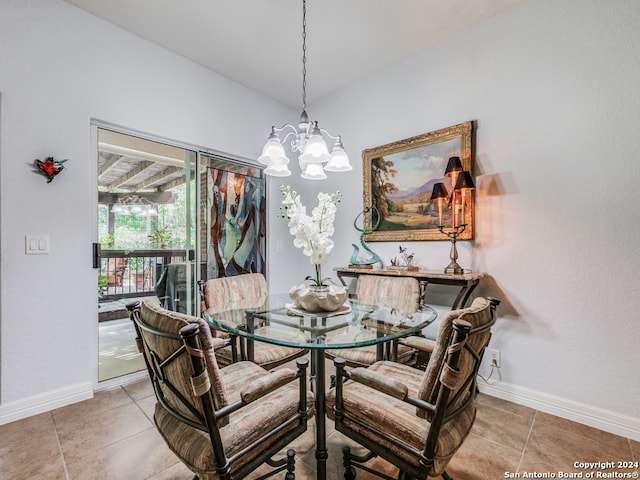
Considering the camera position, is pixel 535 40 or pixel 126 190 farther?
pixel 126 190

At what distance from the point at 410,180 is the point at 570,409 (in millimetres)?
2092

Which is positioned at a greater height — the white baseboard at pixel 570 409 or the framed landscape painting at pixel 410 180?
the framed landscape painting at pixel 410 180

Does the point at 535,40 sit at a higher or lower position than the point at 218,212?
higher

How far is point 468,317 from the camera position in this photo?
1001mm

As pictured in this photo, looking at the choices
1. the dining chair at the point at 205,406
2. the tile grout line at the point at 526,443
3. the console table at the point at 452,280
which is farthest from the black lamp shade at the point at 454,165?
the dining chair at the point at 205,406

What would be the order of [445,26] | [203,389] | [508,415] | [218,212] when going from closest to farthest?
[203,389], [508,415], [445,26], [218,212]

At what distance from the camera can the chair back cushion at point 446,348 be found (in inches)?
39.6

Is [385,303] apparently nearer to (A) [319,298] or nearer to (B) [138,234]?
(A) [319,298]

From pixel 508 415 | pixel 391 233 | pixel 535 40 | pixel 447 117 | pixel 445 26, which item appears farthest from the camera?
pixel 391 233

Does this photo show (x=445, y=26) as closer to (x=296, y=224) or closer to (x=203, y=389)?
(x=296, y=224)

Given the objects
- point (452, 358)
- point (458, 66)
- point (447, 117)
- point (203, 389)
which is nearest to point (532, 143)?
point (447, 117)

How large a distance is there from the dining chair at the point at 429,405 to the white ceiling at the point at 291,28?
2.34 m

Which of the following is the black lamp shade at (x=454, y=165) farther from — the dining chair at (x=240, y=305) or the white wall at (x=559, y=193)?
the dining chair at (x=240, y=305)

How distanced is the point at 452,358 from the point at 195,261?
8.83 ft
